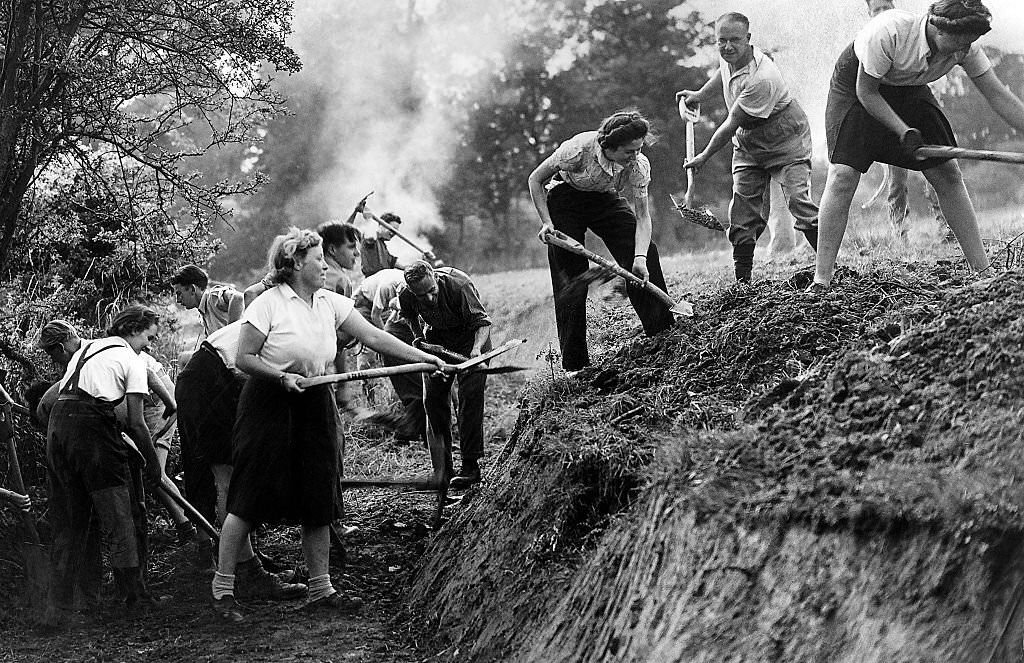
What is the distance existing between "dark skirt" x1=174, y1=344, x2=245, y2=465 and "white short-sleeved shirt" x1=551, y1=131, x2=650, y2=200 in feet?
7.30

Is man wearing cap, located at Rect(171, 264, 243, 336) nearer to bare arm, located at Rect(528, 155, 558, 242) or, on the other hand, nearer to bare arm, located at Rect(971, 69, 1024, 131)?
bare arm, located at Rect(528, 155, 558, 242)

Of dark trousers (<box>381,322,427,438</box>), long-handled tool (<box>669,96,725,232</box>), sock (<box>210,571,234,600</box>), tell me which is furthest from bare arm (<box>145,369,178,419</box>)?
long-handled tool (<box>669,96,725,232</box>)

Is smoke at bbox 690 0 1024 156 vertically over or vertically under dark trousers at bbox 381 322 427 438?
over

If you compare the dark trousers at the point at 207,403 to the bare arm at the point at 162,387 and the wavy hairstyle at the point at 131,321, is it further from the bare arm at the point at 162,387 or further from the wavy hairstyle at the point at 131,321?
the wavy hairstyle at the point at 131,321

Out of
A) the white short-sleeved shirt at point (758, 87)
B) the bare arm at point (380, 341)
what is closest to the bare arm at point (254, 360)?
the bare arm at point (380, 341)

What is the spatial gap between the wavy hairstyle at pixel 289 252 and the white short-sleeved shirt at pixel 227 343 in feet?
3.41

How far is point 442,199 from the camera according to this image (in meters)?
12.3

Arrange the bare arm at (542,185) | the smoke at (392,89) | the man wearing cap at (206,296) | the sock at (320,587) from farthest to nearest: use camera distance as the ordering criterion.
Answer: the smoke at (392,89) → the man wearing cap at (206,296) → the bare arm at (542,185) → the sock at (320,587)

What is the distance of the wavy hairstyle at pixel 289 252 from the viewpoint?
4.77m

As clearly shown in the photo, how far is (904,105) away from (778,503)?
3.31m

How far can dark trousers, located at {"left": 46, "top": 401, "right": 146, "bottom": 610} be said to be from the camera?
533 cm

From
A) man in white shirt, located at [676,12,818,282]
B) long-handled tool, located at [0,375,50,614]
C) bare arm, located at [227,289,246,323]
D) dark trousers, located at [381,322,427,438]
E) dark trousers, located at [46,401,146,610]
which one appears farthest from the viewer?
dark trousers, located at [381,322,427,438]

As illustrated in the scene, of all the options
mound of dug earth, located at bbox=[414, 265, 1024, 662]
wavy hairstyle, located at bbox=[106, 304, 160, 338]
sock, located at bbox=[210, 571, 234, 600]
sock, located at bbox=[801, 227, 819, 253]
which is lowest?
sock, located at bbox=[210, 571, 234, 600]

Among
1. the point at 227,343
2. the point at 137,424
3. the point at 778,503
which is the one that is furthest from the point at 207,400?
the point at 778,503
